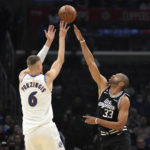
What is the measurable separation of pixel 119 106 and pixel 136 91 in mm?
8571

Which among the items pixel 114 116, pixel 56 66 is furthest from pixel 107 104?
pixel 56 66

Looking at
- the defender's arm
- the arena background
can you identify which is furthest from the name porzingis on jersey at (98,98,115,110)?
the arena background

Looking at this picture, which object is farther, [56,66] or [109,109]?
[109,109]

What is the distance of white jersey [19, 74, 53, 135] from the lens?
7.11m

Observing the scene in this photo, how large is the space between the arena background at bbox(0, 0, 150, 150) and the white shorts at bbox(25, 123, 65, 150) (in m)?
4.34

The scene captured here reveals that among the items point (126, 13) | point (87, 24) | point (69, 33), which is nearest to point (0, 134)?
point (69, 33)

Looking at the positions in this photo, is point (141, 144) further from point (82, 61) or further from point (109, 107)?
point (109, 107)

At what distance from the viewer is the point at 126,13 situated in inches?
715

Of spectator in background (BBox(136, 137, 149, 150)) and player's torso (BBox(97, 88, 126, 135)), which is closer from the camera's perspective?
player's torso (BBox(97, 88, 126, 135))

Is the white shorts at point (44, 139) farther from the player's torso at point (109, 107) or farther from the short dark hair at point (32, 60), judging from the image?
the player's torso at point (109, 107)

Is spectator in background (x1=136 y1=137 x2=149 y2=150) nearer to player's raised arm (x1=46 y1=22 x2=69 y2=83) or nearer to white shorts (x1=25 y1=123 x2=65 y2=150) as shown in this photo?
player's raised arm (x1=46 y1=22 x2=69 y2=83)

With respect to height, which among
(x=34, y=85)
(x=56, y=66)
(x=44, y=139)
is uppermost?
(x=56, y=66)

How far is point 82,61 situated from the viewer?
1625 centimetres

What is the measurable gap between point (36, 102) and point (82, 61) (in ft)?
30.2
